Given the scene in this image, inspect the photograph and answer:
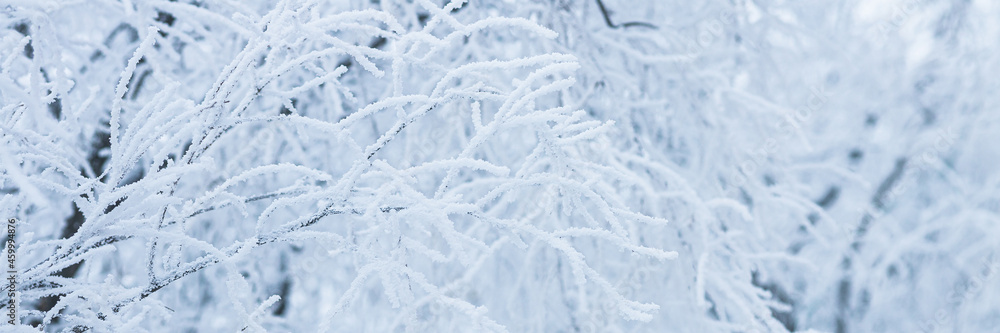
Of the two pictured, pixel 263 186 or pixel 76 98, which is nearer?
pixel 76 98

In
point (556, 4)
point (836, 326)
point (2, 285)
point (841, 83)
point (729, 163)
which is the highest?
point (556, 4)

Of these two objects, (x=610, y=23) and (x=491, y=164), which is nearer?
(x=491, y=164)

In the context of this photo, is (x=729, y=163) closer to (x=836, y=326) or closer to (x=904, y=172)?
(x=904, y=172)

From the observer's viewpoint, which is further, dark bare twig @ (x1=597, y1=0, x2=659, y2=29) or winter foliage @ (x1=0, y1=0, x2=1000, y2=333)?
dark bare twig @ (x1=597, y1=0, x2=659, y2=29)

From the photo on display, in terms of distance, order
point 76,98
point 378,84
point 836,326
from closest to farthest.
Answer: point 76,98
point 378,84
point 836,326

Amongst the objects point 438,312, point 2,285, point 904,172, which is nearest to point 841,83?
point 904,172

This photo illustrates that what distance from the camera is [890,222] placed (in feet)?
17.4

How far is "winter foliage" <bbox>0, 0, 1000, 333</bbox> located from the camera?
1.33 meters

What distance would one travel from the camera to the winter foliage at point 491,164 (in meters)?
1.33

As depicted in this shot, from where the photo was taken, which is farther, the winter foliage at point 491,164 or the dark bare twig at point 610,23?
the dark bare twig at point 610,23

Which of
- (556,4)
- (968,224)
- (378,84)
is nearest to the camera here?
(556,4)

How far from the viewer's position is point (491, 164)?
130 centimetres

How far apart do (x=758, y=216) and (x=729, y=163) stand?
0.24m

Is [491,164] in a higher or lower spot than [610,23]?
higher
